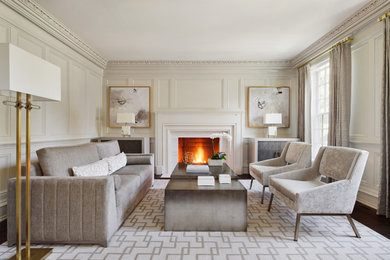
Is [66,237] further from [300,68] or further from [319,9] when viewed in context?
[300,68]

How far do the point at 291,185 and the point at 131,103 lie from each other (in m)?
4.11

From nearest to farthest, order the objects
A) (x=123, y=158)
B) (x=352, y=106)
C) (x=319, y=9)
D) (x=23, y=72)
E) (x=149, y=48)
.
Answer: (x=23, y=72)
(x=319, y=9)
(x=352, y=106)
(x=123, y=158)
(x=149, y=48)

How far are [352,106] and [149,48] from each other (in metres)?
3.85

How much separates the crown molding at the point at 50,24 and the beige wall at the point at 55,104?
0.25ft

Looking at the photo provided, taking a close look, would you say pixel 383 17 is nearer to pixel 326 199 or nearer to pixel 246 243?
pixel 326 199

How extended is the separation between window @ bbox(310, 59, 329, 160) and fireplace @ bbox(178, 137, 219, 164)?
2247 mm

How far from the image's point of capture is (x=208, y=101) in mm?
5375

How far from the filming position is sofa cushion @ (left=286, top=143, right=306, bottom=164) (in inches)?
134

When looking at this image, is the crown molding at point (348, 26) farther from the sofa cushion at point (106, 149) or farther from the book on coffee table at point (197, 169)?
the sofa cushion at point (106, 149)

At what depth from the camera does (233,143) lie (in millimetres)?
5301

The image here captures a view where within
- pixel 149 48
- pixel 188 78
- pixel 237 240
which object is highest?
pixel 149 48

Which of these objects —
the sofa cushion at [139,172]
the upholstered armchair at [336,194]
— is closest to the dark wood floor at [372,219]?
the upholstered armchair at [336,194]

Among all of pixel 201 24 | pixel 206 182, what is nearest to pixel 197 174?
pixel 206 182

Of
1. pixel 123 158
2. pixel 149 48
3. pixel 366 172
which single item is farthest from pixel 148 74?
pixel 366 172
